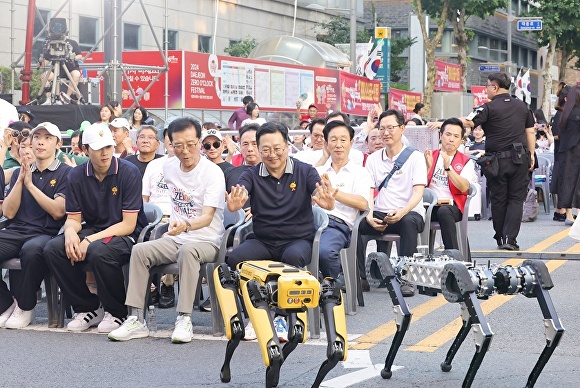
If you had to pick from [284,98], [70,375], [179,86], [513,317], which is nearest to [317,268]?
[513,317]

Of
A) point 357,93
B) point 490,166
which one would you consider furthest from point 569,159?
point 357,93

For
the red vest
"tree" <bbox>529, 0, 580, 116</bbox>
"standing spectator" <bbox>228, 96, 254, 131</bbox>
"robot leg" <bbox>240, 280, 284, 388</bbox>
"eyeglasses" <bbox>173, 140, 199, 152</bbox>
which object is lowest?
"robot leg" <bbox>240, 280, 284, 388</bbox>

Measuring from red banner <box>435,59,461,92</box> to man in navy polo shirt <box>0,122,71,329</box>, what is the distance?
136 ft

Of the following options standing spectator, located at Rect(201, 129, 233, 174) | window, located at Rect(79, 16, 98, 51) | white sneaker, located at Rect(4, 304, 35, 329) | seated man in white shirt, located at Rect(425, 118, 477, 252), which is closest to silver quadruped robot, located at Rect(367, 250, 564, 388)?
white sneaker, located at Rect(4, 304, 35, 329)

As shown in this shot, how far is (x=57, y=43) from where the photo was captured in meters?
19.2

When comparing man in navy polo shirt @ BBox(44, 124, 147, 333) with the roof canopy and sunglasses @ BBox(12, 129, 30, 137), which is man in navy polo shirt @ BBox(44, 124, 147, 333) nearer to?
sunglasses @ BBox(12, 129, 30, 137)

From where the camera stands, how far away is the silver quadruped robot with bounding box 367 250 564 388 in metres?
6.05

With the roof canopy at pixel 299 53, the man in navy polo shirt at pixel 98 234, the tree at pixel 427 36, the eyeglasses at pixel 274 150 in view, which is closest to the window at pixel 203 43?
the roof canopy at pixel 299 53

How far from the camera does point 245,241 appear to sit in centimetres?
866

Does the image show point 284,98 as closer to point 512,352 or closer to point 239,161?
point 239,161

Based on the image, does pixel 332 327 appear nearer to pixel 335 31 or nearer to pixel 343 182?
pixel 343 182

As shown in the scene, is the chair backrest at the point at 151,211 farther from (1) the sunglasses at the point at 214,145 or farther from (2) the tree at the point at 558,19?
(2) the tree at the point at 558,19

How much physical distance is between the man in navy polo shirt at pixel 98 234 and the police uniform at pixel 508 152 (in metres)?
5.47

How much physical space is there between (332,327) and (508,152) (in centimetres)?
754
